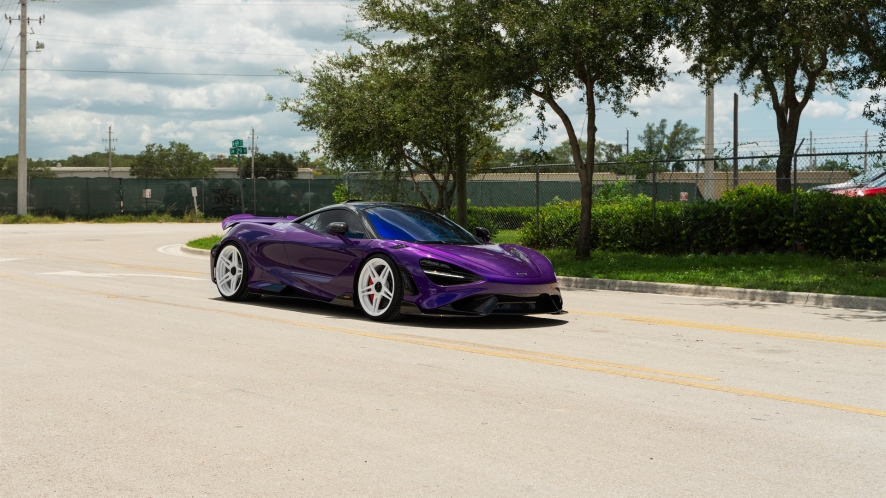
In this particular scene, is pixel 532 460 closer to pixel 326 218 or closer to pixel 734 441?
pixel 734 441

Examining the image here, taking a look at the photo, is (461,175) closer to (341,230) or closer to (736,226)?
(736,226)

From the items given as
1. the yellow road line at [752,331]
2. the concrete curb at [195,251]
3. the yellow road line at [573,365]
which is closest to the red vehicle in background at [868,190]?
the yellow road line at [752,331]

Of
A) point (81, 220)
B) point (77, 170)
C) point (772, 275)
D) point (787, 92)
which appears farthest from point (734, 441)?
point (77, 170)

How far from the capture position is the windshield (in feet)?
35.4

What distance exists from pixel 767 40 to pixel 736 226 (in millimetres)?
3616

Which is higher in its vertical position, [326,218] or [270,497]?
[326,218]

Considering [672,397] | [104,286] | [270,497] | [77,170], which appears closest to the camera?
[270,497]

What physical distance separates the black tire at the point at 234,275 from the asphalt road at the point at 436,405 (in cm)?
92

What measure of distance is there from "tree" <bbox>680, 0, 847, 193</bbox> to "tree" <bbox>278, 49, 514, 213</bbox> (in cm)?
436

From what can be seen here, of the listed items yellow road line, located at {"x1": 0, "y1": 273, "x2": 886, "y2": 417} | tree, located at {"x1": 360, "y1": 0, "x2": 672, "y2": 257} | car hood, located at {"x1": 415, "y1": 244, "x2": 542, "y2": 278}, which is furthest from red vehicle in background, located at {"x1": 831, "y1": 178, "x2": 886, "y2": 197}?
yellow road line, located at {"x1": 0, "y1": 273, "x2": 886, "y2": 417}

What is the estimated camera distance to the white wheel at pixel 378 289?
399 inches

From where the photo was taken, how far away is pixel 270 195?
51250mm

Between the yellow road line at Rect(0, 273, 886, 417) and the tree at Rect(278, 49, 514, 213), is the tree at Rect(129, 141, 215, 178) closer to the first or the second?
the tree at Rect(278, 49, 514, 213)

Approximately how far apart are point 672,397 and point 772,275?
9.77 meters
